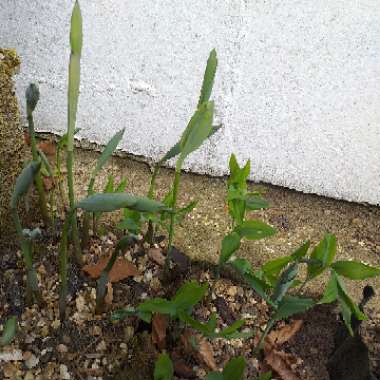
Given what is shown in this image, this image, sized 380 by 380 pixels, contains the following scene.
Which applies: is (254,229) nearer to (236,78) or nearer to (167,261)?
(167,261)

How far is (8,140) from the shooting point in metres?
1.17

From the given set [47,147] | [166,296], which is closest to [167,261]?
[166,296]

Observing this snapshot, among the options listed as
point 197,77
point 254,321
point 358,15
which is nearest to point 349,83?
point 358,15

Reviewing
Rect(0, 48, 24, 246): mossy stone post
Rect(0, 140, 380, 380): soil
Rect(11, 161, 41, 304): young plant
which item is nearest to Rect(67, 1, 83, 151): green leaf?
Rect(11, 161, 41, 304): young plant

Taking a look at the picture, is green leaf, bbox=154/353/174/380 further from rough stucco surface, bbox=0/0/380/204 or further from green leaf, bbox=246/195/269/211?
rough stucco surface, bbox=0/0/380/204

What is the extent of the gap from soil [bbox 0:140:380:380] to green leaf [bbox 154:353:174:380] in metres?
0.08

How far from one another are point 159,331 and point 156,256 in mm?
209

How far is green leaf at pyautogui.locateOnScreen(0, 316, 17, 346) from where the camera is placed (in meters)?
1.00

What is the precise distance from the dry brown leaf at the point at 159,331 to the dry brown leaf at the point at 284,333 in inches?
8.4

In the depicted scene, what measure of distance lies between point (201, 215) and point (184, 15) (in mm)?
484

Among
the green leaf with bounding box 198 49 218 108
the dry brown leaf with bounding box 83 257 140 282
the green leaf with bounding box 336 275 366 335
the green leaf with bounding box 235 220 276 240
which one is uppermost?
the green leaf with bounding box 198 49 218 108

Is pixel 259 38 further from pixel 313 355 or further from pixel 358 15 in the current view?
pixel 313 355

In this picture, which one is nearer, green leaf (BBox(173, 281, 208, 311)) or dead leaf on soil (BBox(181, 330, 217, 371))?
green leaf (BBox(173, 281, 208, 311))

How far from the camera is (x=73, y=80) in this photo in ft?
2.84
